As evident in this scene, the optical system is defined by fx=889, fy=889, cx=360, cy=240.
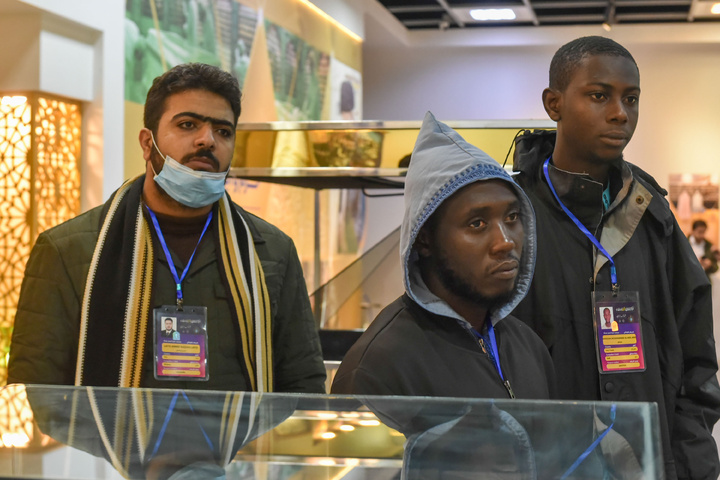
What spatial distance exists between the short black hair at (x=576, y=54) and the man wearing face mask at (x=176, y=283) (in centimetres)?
84

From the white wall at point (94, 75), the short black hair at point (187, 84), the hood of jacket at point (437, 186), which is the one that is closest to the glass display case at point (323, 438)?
the hood of jacket at point (437, 186)

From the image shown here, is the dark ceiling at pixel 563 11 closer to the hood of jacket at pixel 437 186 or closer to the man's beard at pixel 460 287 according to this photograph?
the hood of jacket at pixel 437 186

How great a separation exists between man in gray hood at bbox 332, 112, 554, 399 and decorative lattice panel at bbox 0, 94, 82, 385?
3504 millimetres

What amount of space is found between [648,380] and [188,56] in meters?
4.87

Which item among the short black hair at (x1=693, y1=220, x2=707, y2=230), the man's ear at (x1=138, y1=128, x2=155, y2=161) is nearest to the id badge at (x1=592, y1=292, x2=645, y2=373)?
the man's ear at (x1=138, y1=128, x2=155, y2=161)

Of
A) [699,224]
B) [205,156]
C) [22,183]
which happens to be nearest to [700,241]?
[699,224]

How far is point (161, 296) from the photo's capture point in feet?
7.19

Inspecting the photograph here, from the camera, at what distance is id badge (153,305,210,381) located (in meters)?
2.13

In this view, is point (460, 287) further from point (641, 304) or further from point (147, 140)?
point (147, 140)

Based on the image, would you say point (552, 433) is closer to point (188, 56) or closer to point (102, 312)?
point (102, 312)

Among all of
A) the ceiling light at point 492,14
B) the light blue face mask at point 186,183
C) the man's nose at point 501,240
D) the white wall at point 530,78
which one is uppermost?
the ceiling light at point 492,14

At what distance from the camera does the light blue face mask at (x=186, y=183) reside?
88.0 inches

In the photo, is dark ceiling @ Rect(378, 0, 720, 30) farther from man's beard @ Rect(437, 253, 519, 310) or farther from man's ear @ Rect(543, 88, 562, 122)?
man's beard @ Rect(437, 253, 519, 310)

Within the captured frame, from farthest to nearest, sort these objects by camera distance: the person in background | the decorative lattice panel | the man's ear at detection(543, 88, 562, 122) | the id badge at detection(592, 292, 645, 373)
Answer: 1. the person in background
2. the decorative lattice panel
3. the man's ear at detection(543, 88, 562, 122)
4. the id badge at detection(592, 292, 645, 373)
